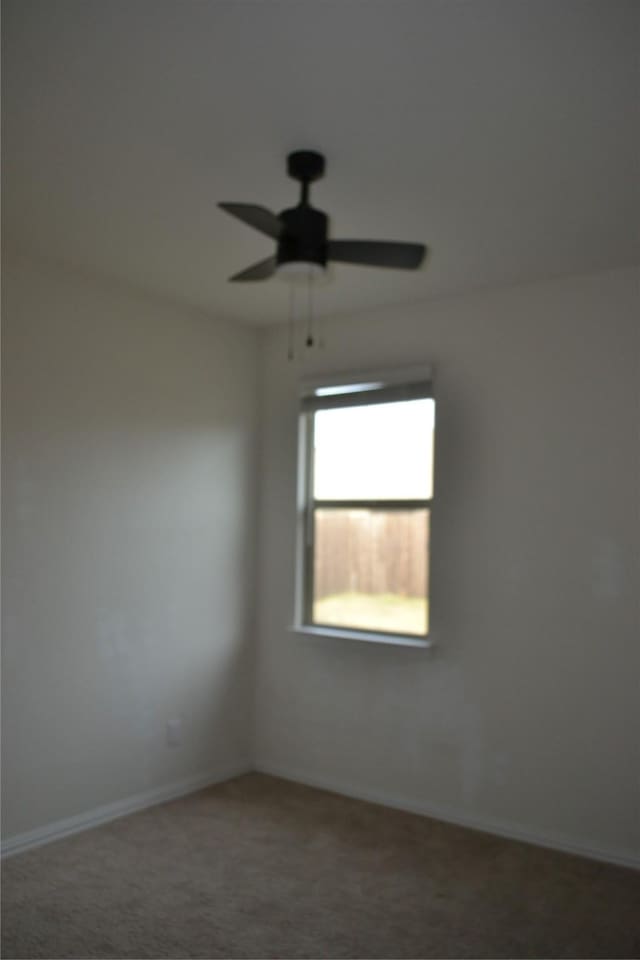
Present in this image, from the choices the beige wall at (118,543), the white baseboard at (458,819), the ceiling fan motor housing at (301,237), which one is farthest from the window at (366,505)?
the ceiling fan motor housing at (301,237)

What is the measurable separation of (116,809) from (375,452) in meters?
2.29

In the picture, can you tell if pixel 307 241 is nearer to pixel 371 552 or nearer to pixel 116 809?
pixel 371 552

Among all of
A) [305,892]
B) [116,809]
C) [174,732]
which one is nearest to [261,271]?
[305,892]

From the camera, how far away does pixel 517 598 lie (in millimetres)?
3938

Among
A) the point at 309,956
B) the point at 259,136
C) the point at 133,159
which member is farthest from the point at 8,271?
the point at 309,956

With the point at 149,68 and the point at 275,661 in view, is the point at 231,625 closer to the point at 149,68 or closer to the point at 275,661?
the point at 275,661

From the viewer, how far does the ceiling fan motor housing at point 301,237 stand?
2.51 metres

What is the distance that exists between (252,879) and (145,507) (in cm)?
189

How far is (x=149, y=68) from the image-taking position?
2191mm

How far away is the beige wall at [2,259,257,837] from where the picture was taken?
368cm

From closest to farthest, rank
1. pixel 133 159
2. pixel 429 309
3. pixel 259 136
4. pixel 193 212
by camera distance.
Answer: pixel 259 136 < pixel 133 159 < pixel 193 212 < pixel 429 309

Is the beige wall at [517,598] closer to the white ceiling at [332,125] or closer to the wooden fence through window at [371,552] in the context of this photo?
the wooden fence through window at [371,552]

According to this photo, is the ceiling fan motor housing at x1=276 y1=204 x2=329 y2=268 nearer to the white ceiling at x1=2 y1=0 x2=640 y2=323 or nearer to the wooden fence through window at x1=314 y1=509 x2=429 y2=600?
the white ceiling at x1=2 y1=0 x2=640 y2=323

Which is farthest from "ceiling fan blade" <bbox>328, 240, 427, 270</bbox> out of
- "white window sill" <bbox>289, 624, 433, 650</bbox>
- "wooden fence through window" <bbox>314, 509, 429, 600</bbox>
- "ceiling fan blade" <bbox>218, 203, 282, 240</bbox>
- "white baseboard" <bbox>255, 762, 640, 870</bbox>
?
"white baseboard" <bbox>255, 762, 640, 870</bbox>
